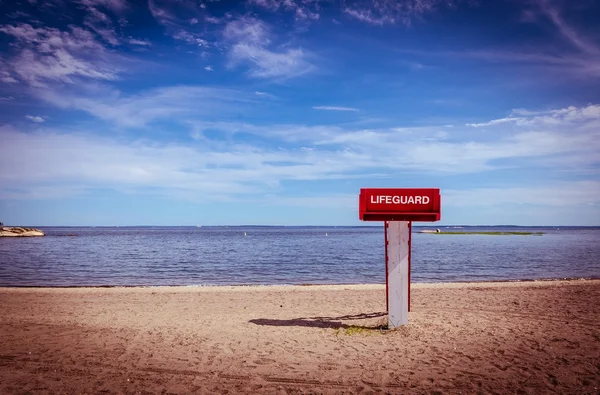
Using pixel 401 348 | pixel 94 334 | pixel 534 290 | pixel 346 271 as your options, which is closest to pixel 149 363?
pixel 94 334

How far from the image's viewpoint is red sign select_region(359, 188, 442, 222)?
10.2 metres

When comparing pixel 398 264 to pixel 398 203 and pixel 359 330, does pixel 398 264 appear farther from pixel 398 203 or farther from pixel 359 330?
pixel 359 330

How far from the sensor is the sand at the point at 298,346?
276 inches

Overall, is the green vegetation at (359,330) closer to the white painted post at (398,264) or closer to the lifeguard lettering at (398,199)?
the white painted post at (398,264)

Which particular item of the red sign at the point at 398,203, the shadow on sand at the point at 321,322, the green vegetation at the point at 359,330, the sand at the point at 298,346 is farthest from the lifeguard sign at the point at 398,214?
the shadow on sand at the point at 321,322

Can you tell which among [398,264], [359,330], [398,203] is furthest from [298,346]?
[398,203]

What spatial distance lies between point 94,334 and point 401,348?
7841 mm

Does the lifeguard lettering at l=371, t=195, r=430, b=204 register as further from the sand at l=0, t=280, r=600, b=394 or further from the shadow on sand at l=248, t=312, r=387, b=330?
the shadow on sand at l=248, t=312, r=387, b=330

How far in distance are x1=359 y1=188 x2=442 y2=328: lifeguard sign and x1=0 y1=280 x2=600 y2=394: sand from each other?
1.47 metres

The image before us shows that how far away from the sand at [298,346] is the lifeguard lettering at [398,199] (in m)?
3.46

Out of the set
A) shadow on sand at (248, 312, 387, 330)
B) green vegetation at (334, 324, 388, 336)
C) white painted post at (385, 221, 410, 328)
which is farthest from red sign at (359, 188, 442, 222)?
shadow on sand at (248, 312, 387, 330)

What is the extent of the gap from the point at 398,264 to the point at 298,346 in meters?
3.38

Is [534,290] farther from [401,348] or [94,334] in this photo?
[94,334]

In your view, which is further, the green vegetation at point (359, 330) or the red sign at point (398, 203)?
the green vegetation at point (359, 330)
